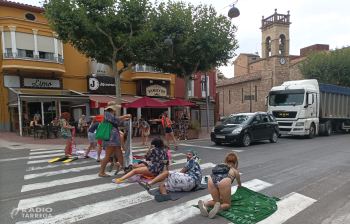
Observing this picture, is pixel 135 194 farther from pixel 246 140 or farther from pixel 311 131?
pixel 311 131

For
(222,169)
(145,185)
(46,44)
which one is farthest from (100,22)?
(222,169)

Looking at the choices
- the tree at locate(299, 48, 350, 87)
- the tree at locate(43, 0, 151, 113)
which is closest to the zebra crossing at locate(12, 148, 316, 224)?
the tree at locate(43, 0, 151, 113)

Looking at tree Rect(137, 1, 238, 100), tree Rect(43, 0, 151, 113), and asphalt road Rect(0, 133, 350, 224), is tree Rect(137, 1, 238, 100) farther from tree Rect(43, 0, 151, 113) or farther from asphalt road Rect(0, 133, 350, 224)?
asphalt road Rect(0, 133, 350, 224)

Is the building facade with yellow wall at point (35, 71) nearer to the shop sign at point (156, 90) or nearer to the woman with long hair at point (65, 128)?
the shop sign at point (156, 90)

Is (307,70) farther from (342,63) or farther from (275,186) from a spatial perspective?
(275,186)

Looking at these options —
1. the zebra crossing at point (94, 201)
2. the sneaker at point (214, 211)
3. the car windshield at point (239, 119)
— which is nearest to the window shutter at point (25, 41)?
the zebra crossing at point (94, 201)

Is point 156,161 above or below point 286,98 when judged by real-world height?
below

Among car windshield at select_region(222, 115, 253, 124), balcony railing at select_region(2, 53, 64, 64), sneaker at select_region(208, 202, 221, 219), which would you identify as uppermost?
balcony railing at select_region(2, 53, 64, 64)

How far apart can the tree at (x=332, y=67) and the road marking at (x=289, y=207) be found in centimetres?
2916

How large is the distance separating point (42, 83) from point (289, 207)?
19.7 metres

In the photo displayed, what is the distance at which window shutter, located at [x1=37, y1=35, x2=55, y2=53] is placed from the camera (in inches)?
737

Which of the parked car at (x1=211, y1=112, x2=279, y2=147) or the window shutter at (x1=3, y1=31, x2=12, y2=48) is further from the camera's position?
the window shutter at (x1=3, y1=31, x2=12, y2=48)

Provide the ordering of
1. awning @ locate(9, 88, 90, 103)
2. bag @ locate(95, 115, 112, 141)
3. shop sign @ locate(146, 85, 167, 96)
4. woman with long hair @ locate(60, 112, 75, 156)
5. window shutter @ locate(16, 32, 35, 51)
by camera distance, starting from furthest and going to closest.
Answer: shop sign @ locate(146, 85, 167, 96), window shutter @ locate(16, 32, 35, 51), awning @ locate(9, 88, 90, 103), woman with long hair @ locate(60, 112, 75, 156), bag @ locate(95, 115, 112, 141)

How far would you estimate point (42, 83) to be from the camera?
1903cm
